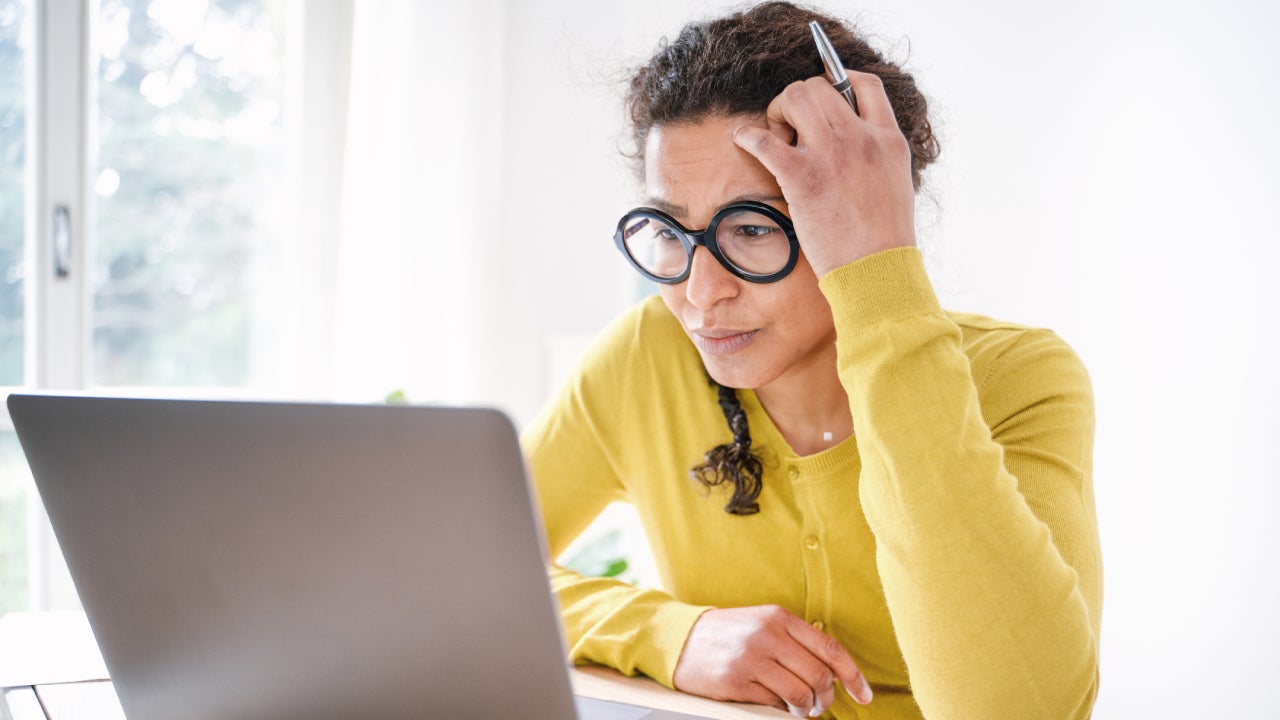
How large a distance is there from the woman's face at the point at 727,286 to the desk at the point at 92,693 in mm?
349

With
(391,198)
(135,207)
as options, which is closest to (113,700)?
(135,207)

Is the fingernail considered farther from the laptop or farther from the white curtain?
the white curtain

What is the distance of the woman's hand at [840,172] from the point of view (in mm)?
898

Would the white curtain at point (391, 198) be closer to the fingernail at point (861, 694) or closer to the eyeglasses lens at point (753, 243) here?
the eyeglasses lens at point (753, 243)

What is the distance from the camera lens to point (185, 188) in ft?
8.93

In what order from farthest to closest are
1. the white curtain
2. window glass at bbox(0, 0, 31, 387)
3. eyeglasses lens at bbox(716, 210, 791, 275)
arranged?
the white curtain → window glass at bbox(0, 0, 31, 387) → eyeglasses lens at bbox(716, 210, 791, 275)

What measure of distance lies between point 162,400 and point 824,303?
27.3 inches

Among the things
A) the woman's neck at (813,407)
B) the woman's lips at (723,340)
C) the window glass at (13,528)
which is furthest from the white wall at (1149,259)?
the window glass at (13,528)

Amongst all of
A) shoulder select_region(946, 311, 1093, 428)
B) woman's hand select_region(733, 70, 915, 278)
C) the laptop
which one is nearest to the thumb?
woman's hand select_region(733, 70, 915, 278)

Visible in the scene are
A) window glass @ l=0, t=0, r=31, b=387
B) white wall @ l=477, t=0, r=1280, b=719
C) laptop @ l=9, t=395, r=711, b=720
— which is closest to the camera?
laptop @ l=9, t=395, r=711, b=720

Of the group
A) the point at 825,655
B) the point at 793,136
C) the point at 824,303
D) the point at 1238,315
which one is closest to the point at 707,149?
the point at 793,136

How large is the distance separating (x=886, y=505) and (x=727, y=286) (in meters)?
0.30

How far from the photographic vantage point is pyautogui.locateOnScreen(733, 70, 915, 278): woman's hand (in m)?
0.90

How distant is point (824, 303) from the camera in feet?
3.52
